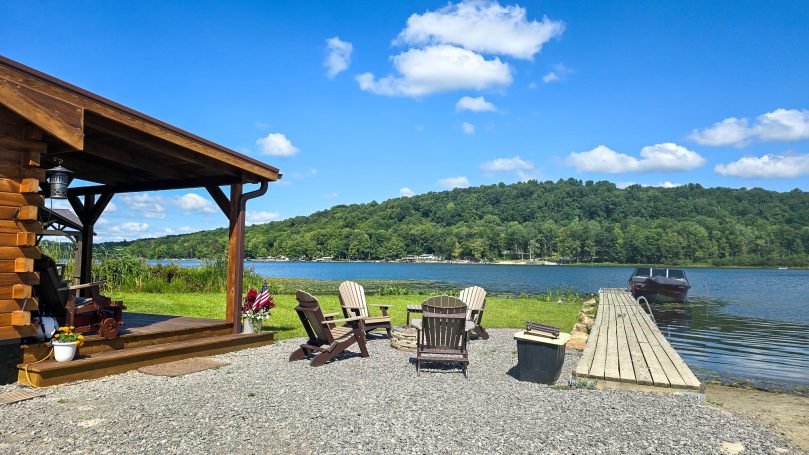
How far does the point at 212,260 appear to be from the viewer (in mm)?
18094

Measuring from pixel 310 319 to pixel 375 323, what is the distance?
1.93 m

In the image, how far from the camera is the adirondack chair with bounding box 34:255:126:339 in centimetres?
585

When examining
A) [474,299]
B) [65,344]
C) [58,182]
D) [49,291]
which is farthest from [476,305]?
[58,182]

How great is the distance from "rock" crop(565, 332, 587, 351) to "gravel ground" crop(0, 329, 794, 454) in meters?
3.05

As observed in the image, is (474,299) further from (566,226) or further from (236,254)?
(566,226)

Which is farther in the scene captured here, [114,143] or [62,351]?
[114,143]

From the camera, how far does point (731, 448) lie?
407 centimetres

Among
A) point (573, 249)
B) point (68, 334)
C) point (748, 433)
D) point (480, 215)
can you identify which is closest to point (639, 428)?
point (748, 433)

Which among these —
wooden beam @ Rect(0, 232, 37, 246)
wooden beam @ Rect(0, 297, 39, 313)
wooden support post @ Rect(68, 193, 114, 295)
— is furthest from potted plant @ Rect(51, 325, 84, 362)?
wooden support post @ Rect(68, 193, 114, 295)

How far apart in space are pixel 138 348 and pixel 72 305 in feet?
3.24

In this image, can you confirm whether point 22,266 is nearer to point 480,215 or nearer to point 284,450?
point 284,450

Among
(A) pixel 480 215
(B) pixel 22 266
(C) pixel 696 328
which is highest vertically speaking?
(A) pixel 480 215

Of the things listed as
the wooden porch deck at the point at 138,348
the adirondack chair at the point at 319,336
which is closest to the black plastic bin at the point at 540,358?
the adirondack chair at the point at 319,336

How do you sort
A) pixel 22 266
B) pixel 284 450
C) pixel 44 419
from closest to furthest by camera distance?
pixel 284 450 < pixel 44 419 < pixel 22 266
